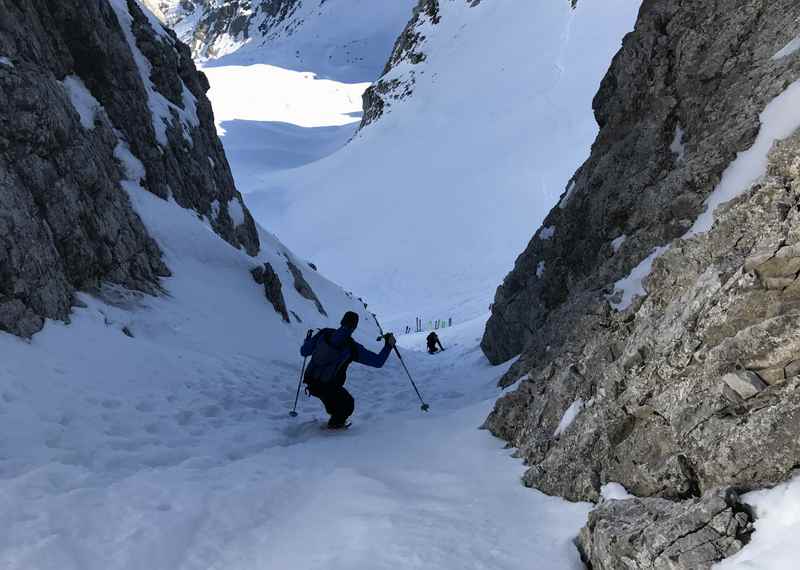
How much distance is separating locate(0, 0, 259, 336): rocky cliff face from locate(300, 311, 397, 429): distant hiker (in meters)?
3.81

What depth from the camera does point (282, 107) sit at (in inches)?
4225

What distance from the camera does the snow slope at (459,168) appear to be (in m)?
44.4

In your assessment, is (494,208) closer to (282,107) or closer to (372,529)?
(372,529)

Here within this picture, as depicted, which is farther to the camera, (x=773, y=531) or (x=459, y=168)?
(x=459, y=168)

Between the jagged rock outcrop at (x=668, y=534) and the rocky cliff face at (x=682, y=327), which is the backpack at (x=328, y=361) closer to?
the rocky cliff face at (x=682, y=327)

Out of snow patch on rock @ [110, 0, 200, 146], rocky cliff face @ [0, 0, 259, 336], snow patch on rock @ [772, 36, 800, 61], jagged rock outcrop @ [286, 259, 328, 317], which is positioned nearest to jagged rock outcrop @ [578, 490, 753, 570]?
snow patch on rock @ [772, 36, 800, 61]

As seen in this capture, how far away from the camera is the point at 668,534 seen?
12.2 ft

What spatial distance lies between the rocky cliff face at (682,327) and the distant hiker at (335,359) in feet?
Answer: 6.35

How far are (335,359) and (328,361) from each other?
100 millimetres

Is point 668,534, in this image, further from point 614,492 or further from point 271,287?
point 271,287

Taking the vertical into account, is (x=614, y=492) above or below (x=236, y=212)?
below

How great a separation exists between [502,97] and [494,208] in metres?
21.7

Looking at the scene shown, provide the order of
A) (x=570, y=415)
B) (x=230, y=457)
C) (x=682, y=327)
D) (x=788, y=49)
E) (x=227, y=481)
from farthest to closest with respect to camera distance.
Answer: (x=230, y=457) → (x=788, y=49) → (x=227, y=481) → (x=570, y=415) → (x=682, y=327)

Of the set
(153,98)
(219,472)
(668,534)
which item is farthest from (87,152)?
(668,534)
